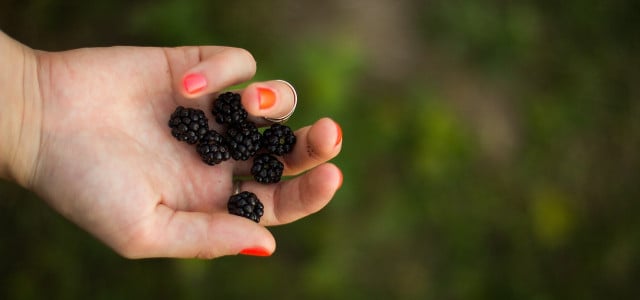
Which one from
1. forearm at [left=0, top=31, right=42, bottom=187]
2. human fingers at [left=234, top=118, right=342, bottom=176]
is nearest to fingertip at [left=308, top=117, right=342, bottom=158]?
human fingers at [left=234, top=118, right=342, bottom=176]

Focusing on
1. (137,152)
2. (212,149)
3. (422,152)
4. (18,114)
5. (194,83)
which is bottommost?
(18,114)

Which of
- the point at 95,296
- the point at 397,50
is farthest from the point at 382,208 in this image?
the point at 95,296

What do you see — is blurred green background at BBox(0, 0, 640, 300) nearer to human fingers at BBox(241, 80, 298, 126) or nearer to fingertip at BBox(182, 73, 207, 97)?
human fingers at BBox(241, 80, 298, 126)

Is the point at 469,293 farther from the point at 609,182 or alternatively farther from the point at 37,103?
the point at 37,103

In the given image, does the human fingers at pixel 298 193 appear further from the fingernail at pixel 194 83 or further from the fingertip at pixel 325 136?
the fingernail at pixel 194 83

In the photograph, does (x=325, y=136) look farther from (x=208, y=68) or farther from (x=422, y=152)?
(x=422, y=152)

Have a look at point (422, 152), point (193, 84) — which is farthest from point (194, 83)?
point (422, 152)

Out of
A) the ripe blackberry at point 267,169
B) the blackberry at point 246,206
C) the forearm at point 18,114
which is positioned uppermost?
the ripe blackberry at point 267,169

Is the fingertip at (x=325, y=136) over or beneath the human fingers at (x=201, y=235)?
over

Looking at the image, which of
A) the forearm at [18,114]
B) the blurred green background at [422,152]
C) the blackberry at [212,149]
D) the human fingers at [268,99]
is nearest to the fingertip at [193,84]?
the human fingers at [268,99]
